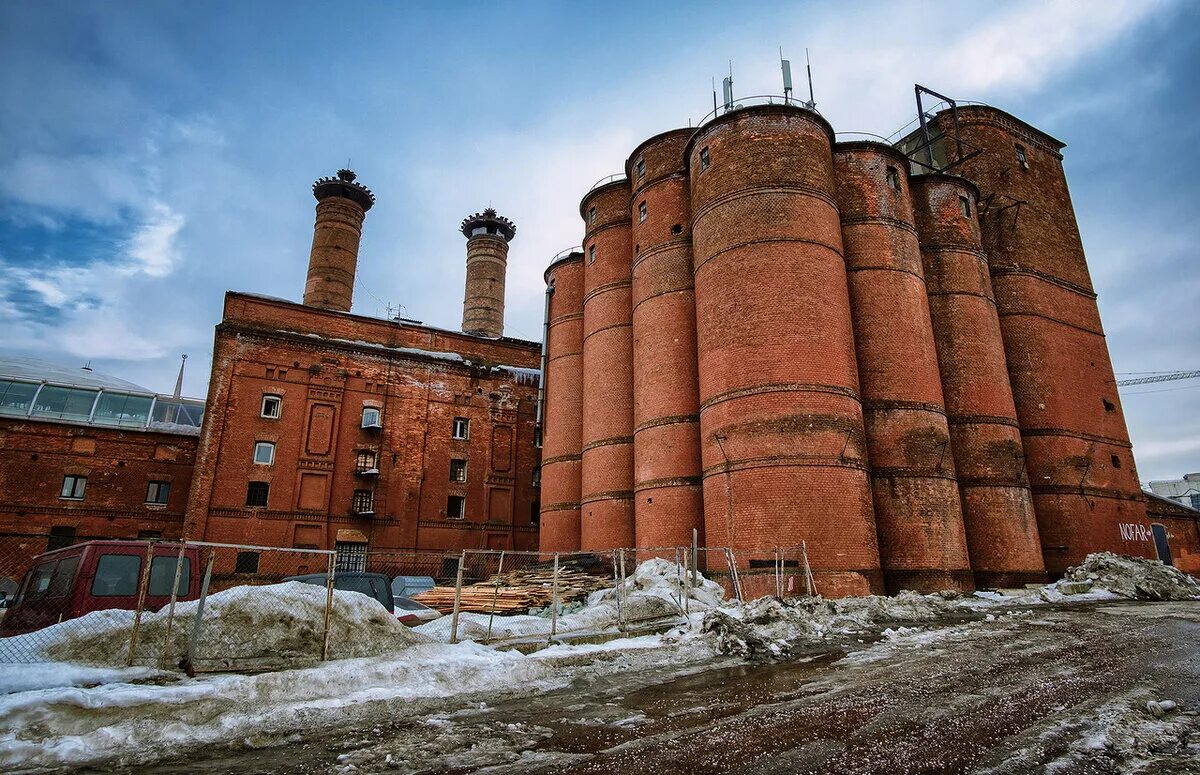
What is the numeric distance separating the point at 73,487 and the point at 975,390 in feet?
121

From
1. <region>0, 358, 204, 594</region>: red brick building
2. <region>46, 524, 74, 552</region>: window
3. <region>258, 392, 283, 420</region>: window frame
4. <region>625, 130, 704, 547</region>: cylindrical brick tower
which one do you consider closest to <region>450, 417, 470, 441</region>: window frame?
<region>258, 392, 283, 420</region>: window frame

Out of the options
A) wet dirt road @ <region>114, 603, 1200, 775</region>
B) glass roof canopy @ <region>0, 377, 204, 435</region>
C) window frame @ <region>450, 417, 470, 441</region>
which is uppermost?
glass roof canopy @ <region>0, 377, 204, 435</region>

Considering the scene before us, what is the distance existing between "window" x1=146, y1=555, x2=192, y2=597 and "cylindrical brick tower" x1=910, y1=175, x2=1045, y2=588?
71.9 ft

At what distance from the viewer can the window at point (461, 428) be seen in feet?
105

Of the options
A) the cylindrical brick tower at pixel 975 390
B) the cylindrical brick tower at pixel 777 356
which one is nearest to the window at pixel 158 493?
the cylindrical brick tower at pixel 777 356

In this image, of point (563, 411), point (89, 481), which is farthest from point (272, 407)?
point (563, 411)

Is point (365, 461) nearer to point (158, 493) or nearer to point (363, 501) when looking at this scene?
point (363, 501)

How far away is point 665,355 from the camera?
22.7 meters

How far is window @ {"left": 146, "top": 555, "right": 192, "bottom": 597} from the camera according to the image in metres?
9.59

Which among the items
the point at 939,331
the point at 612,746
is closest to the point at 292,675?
the point at 612,746

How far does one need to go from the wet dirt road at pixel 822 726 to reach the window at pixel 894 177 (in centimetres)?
1729

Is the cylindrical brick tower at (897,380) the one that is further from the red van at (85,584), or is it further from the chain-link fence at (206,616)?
the red van at (85,584)

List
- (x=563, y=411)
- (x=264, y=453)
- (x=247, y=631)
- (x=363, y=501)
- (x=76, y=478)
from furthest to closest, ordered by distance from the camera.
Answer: (x=363, y=501) → (x=563, y=411) → (x=76, y=478) → (x=264, y=453) → (x=247, y=631)

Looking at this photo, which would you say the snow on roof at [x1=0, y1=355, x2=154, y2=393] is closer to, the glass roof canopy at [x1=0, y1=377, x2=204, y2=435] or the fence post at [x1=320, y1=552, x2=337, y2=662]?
the glass roof canopy at [x1=0, y1=377, x2=204, y2=435]
